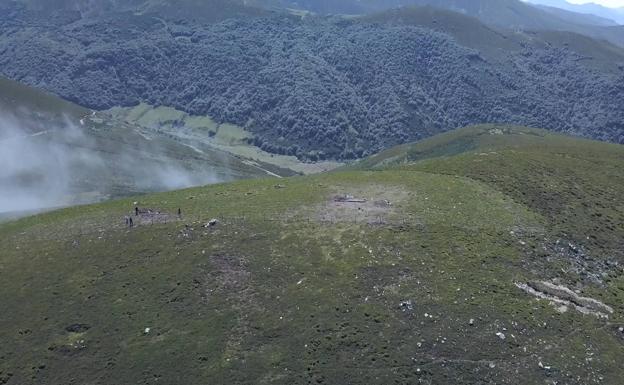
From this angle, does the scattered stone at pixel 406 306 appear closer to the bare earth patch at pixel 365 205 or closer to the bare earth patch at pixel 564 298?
the bare earth patch at pixel 564 298

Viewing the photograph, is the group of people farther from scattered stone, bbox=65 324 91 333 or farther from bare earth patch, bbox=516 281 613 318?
bare earth patch, bbox=516 281 613 318

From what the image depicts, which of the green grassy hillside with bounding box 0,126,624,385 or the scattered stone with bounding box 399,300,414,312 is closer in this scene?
the green grassy hillside with bounding box 0,126,624,385

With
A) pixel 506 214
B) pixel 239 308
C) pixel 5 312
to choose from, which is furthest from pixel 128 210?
pixel 506 214

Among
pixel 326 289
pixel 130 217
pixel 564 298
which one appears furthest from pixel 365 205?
pixel 130 217

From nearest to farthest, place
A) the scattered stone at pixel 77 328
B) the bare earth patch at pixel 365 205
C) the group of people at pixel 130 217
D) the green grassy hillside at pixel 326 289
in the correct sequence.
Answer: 1. the green grassy hillside at pixel 326 289
2. the scattered stone at pixel 77 328
3. the bare earth patch at pixel 365 205
4. the group of people at pixel 130 217

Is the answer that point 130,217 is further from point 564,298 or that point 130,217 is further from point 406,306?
point 564,298

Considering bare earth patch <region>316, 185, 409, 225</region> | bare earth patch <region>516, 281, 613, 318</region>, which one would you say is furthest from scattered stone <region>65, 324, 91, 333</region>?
bare earth patch <region>516, 281, 613, 318</region>

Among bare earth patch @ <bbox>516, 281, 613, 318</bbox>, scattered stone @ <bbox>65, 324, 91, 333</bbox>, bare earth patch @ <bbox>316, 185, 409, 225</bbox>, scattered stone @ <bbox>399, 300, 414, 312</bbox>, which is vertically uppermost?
bare earth patch @ <bbox>316, 185, 409, 225</bbox>

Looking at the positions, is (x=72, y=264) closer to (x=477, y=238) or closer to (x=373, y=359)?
(x=373, y=359)

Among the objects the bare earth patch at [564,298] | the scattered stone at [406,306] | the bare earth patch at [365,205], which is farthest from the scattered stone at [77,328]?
the bare earth patch at [564,298]
